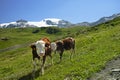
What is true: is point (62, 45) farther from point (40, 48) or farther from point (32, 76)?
point (32, 76)

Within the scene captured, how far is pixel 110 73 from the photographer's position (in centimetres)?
1938

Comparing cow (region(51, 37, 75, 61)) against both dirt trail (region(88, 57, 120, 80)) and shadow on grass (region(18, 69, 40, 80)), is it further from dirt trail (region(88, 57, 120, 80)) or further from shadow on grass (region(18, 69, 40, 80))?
dirt trail (region(88, 57, 120, 80))

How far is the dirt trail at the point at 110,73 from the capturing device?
1866 cm

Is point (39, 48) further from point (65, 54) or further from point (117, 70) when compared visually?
point (65, 54)

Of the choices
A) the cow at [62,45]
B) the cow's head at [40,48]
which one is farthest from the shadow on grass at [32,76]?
the cow at [62,45]

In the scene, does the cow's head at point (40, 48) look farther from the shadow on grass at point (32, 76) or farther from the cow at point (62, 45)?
the cow at point (62, 45)

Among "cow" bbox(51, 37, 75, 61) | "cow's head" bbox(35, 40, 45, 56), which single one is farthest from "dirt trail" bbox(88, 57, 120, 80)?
"cow" bbox(51, 37, 75, 61)

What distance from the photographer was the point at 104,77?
18.8 metres

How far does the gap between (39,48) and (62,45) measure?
5136 millimetres

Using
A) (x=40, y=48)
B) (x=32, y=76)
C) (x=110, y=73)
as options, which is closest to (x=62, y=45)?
(x=40, y=48)

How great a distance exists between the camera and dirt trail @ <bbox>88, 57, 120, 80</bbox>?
1866 cm

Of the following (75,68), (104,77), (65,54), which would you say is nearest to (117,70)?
(104,77)

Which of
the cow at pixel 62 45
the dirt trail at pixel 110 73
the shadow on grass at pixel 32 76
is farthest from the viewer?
the cow at pixel 62 45

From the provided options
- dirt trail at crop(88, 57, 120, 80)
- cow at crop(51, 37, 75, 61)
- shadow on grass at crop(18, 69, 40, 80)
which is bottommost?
shadow on grass at crop(18, 69, 40, 80)
